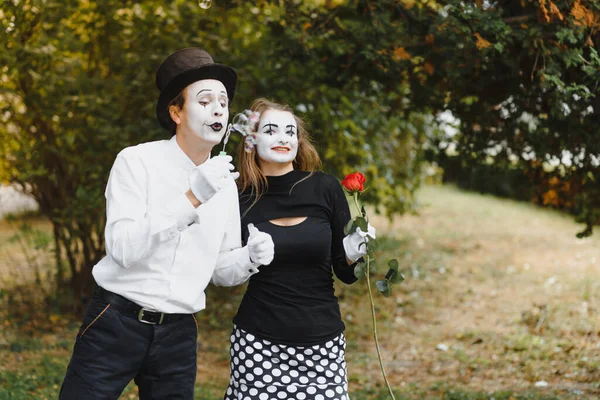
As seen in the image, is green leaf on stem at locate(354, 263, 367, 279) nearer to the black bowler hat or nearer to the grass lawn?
the black bowler hat

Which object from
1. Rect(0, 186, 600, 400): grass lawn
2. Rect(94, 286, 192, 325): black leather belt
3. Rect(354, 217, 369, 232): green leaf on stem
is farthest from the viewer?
Rect(0, 186, 600, 400): grass lawn

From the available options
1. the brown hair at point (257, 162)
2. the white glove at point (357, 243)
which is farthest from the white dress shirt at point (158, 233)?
the white glove at point (357, 243)

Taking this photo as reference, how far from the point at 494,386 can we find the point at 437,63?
97.1 inches

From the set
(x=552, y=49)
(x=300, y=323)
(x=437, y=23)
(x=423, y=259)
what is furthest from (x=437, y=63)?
(x=423, y=259)

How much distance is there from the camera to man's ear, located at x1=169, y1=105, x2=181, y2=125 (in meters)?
2.97

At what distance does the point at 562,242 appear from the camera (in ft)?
38.1

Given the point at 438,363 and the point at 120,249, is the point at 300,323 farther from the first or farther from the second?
the point at 438,363

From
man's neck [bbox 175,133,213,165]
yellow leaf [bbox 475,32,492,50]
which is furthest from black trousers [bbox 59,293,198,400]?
yellow leaf [bbox 475,32,492,50]

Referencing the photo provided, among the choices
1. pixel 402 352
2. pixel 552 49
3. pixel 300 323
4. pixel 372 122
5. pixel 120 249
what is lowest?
pixel 402 352

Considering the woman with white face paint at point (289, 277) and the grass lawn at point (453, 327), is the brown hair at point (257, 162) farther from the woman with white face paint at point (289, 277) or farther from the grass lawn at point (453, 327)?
the grass lawn at point (453, 327)

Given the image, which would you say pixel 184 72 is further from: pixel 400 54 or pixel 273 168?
pixel 400 54

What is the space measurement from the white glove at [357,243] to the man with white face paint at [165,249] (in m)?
0.35

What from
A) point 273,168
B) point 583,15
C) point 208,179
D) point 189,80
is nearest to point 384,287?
point 273,168

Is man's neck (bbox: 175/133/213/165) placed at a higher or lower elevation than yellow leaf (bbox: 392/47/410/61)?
lower
